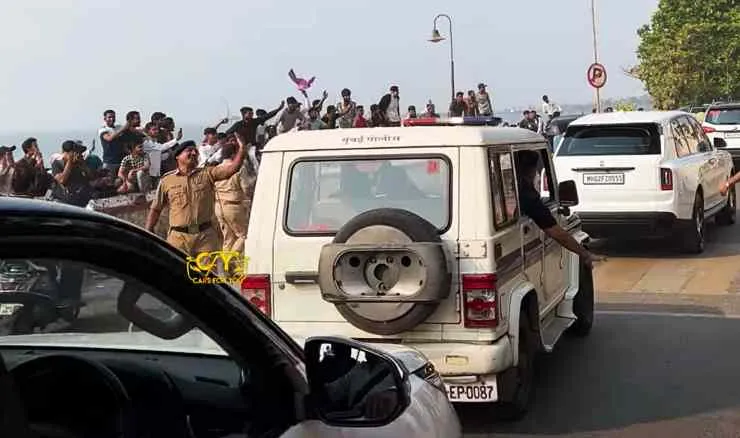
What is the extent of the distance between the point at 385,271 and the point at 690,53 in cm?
5703

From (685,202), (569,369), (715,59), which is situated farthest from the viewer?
A: (715,59)

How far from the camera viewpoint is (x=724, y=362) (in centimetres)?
702

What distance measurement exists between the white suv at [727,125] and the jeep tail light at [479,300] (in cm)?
1805

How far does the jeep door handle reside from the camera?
5570 mm

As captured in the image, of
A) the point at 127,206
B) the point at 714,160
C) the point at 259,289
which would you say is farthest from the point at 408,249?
the point at 714,160

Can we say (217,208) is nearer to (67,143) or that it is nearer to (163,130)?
(67,143)

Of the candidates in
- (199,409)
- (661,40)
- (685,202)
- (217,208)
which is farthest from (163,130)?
(661,40)

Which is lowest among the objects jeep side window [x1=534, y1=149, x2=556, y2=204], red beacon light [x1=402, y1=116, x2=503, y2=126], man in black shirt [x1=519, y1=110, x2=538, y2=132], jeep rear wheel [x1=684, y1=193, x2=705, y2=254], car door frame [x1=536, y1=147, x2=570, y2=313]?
jeep rear wheel [x1=684, y1=193, x2=705, y2=254]

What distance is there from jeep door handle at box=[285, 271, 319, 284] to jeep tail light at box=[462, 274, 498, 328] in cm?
88

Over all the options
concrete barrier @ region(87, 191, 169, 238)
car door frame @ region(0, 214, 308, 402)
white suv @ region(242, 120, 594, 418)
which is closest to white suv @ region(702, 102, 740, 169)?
concrete barrier @ region(87, 191, 169, 238)

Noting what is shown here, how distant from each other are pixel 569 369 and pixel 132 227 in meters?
5.37

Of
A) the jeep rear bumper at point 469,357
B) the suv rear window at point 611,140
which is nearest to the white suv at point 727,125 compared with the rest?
the suv rear window at point 611,140

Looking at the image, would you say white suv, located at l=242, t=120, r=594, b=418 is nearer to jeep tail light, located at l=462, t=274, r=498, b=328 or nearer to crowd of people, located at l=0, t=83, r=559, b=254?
Result: jeep tail light, located at l=462, t=274, r=498, b=328

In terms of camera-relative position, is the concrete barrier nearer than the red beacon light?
No
